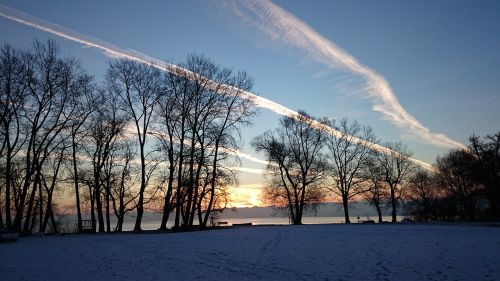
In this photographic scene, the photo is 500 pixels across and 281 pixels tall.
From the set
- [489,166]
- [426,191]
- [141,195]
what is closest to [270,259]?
[141,195]

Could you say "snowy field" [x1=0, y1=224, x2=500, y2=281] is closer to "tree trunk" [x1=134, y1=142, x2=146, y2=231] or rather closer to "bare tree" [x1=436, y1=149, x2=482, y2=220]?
"tree trunk" [x1=134, y1=142, x2=146, y2=231]

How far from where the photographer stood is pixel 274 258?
17.7 metres

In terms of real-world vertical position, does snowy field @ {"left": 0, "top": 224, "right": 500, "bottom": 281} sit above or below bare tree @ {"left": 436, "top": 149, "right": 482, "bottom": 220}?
below

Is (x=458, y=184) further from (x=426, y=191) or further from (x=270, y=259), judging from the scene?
(x=270, y=259)

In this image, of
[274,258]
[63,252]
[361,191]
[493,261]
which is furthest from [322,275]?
[361,191]

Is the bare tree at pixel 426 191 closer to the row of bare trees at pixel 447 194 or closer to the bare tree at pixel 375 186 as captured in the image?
the row of bare trees at pixel 447 194

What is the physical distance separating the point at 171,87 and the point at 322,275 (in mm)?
27361

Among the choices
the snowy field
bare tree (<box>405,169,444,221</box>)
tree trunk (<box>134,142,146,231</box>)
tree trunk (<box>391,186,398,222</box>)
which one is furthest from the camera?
bare tree (<box>405,169,444,221</box>)

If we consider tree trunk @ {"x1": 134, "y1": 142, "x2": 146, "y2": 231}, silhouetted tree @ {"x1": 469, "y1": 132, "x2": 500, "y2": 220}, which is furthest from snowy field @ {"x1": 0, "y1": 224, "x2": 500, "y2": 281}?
silhouetted tree @ {"x1": 469, "y1": 132, "x2": 500, "y2": 220}

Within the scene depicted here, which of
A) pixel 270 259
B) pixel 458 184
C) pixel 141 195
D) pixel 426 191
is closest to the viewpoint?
pixel 270 259

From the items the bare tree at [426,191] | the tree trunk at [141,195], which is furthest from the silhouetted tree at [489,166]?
the tree trunk at [141,195]

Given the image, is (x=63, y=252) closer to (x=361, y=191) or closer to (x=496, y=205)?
(x=361, y=191)

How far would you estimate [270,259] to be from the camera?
17469mm

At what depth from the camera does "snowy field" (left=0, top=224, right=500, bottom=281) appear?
13.9 m
